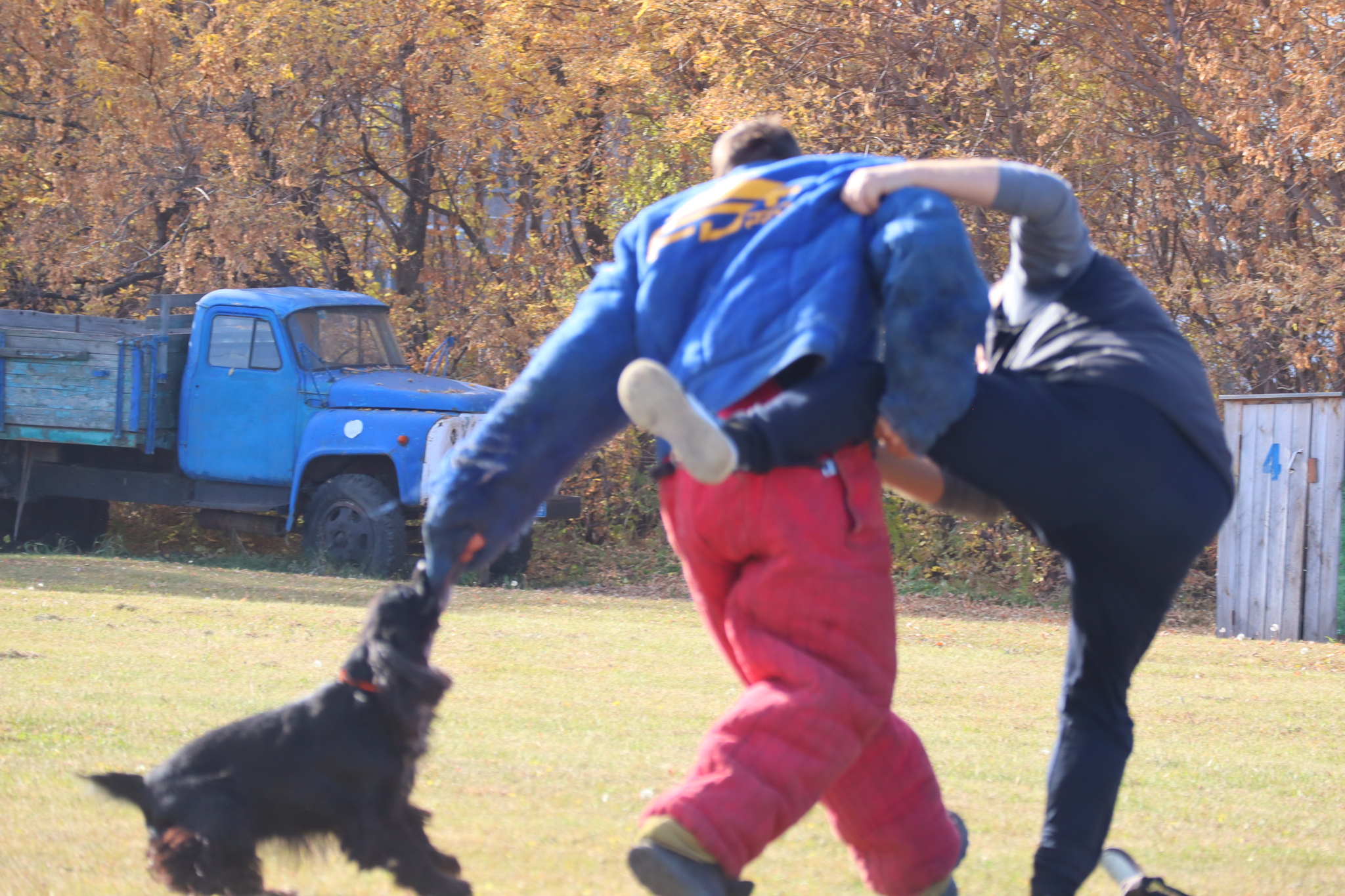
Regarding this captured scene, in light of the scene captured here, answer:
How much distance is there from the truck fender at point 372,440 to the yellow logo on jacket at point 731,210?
30.6ft

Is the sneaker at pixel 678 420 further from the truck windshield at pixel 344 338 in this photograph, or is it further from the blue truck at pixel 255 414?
the truck windshield at pixel 344 338

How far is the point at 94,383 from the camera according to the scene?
13.1m

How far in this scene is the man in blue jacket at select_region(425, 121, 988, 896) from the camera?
2.46 metres

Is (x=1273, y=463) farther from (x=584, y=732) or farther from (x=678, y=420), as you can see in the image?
(x=678, y=420)

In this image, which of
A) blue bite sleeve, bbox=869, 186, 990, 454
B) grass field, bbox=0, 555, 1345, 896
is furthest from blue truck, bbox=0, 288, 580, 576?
blue bite sleeve, bbox=869, 186, 990, 454

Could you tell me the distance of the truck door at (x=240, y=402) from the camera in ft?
41.6

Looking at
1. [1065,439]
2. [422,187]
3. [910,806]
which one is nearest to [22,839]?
[910,806]

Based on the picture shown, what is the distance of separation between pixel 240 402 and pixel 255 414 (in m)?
0.20

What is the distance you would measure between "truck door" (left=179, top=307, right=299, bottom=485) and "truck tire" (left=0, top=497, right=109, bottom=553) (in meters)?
2.26

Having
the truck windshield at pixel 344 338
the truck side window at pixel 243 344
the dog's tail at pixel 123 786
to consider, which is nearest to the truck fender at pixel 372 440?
the truck windshield at pixel 344 338

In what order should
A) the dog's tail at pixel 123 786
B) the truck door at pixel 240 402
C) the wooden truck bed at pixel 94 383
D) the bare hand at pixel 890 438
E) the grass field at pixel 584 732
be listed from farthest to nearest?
the wooden truck bed at pixel 94 383 → the truck door at pixel 240 402 → the grass field at pixel 584 732 → the dog's tail at pixel 123 786 → the bare hand at pixel 890 438

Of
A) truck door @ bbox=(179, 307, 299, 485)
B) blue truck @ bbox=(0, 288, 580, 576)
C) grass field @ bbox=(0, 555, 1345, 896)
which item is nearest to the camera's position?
grass field @ bbox=(0, 555, 1345, 896)

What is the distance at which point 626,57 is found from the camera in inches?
563

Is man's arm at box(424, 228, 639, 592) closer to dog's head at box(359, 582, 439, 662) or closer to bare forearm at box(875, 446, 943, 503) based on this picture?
dog's head at box(359, 582, 439, 662)
